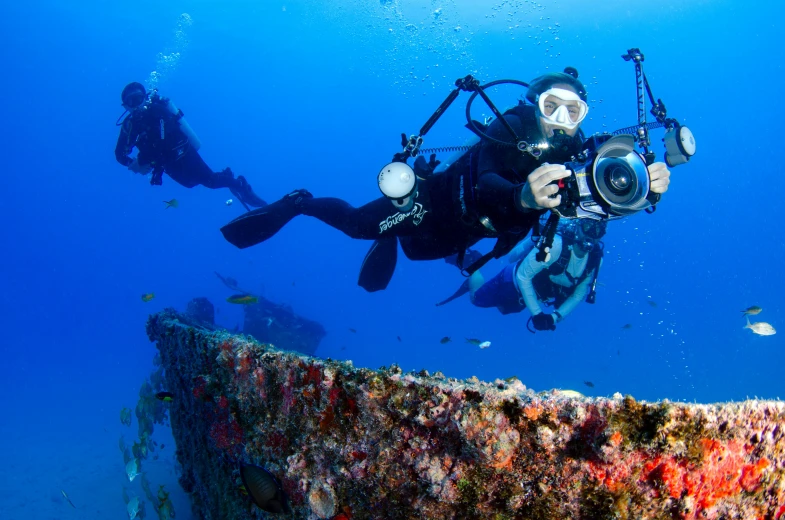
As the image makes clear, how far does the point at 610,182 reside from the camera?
2.23 m

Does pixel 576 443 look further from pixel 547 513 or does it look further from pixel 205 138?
pixel 205 138

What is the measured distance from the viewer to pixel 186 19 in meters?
102

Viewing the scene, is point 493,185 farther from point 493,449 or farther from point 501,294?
point 501,294

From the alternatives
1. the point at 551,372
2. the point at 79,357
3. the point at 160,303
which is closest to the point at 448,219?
the point at 551,372

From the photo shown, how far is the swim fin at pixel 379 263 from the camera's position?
6238 mm

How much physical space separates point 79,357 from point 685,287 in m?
127

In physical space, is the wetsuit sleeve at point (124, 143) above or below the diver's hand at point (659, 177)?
above

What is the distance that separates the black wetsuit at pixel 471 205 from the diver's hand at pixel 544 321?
3197mm

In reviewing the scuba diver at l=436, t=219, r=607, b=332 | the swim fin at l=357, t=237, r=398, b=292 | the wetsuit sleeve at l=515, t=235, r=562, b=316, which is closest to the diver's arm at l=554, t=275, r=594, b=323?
the scuba diver at l=436, t=219, r=607, b=332

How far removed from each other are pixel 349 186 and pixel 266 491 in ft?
358

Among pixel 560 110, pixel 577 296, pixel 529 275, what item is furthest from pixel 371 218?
pixel 577 296

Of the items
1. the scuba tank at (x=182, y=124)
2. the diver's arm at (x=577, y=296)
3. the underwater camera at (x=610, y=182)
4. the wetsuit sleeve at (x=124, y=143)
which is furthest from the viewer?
the scuba tank at (x=182, y=124)

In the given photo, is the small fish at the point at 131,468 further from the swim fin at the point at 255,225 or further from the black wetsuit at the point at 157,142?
the black wetsuit at the point at 157,142

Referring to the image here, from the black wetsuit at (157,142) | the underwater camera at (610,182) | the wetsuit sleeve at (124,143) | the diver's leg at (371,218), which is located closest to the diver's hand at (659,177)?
the underwater camera at (610,182)
